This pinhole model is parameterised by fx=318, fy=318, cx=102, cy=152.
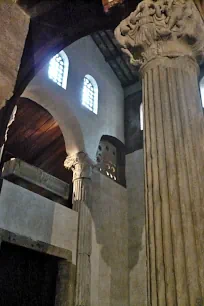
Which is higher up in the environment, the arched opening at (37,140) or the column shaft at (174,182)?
the arched opening at (37,140)

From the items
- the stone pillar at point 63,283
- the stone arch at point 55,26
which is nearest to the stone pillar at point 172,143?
the stone arch at point 55,26

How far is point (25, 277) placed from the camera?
292 inches

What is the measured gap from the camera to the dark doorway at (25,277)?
703 centimetres

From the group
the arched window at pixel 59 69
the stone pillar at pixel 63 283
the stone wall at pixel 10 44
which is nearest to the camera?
the stone wall at pixel 10 44

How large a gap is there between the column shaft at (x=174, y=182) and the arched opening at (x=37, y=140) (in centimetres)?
814

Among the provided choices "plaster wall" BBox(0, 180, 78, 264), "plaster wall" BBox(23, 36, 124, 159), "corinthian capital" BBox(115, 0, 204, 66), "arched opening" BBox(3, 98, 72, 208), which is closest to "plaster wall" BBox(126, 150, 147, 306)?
"plaster wall" BBox(23, 36, 124, 159)

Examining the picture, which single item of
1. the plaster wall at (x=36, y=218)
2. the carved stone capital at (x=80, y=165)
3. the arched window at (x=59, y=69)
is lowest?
the plaster wall at (x=36, y=218)

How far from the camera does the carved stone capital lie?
915 cm

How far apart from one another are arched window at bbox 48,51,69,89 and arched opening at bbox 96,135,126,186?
271 cm

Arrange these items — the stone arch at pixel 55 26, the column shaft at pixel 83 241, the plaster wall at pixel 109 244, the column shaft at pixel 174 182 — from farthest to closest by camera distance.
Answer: the plaster wall at pixel 109 244 → the column shaft at pixel 83 241 → the stone arch at pixel 55 26 → the column shaft at pixel 174 182

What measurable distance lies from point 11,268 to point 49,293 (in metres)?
1.15

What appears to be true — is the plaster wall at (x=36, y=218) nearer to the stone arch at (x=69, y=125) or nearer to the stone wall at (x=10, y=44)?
the stone arch at (x=69, y=125)

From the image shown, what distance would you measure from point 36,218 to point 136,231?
14.0ft

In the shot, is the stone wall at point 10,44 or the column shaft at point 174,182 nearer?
the column shaft at point 174,182
